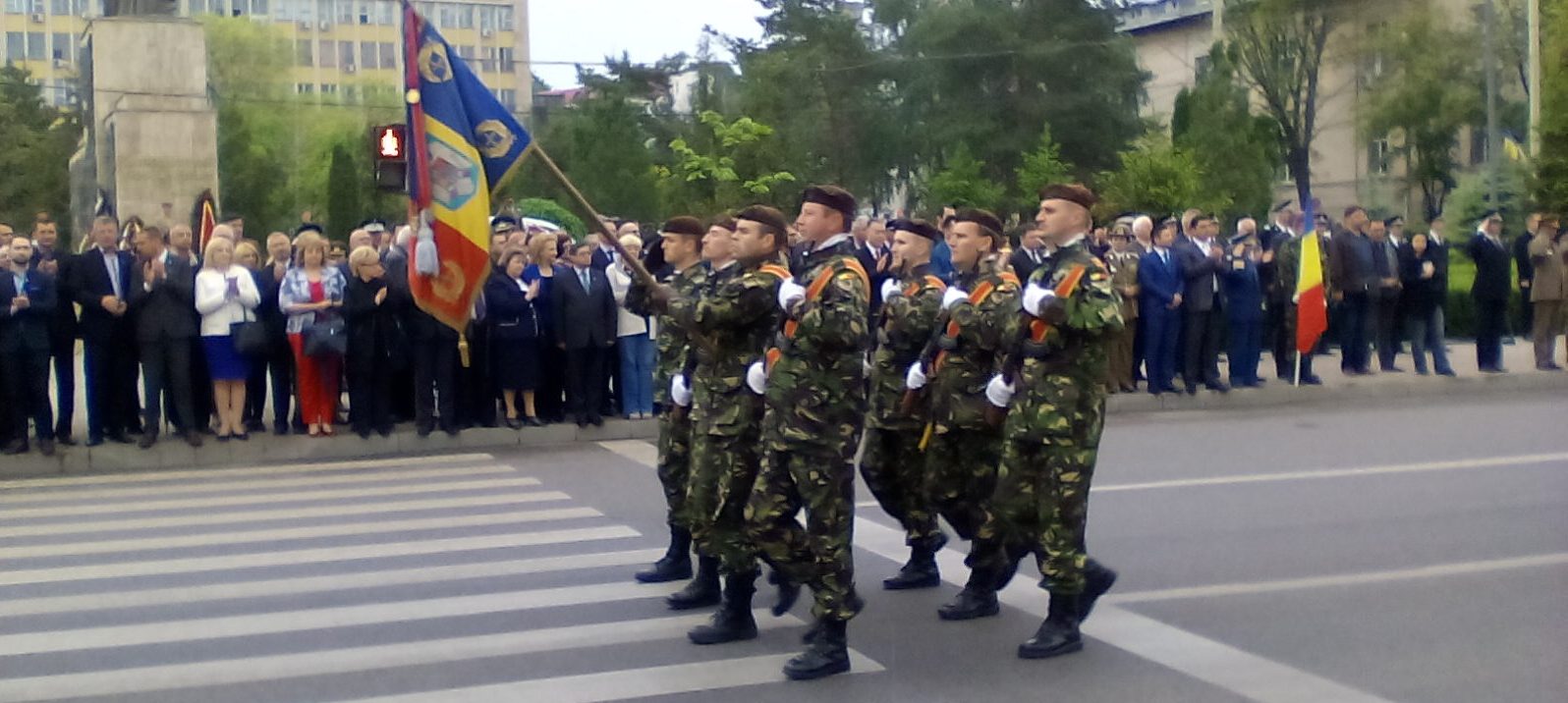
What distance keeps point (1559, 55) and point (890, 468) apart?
25.3 metres

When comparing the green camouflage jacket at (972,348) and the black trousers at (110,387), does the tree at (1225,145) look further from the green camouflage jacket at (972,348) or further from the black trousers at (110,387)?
the green camouflage jacket at (972,348)

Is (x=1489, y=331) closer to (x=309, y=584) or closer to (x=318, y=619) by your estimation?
(x=309, y=584)

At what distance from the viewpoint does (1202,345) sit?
1647 cm

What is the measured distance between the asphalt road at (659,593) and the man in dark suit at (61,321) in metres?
1.17

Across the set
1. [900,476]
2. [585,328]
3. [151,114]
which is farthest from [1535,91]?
[900,476]

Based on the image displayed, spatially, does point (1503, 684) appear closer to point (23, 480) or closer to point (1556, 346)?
point (23, 480)

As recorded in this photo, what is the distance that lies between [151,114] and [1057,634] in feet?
51.8

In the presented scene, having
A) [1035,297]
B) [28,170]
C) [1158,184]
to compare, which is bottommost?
[1035,297]

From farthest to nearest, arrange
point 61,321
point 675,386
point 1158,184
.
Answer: point 1158,184, point 61,321, point 675,386

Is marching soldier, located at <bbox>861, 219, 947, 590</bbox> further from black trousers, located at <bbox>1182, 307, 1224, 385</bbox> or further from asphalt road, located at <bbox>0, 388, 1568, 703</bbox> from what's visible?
black trousers, located at <bbox>1182, 307, 1224, 385</bbox>

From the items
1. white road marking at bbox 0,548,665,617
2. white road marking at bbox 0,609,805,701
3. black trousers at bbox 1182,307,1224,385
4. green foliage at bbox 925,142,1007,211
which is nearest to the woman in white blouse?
white road marking at bbox 0,548,665,617

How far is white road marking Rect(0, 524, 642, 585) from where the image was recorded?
28.4 feet

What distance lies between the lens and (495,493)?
36.9ft

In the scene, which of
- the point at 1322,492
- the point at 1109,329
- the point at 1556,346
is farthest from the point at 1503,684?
the point at 1556,346
